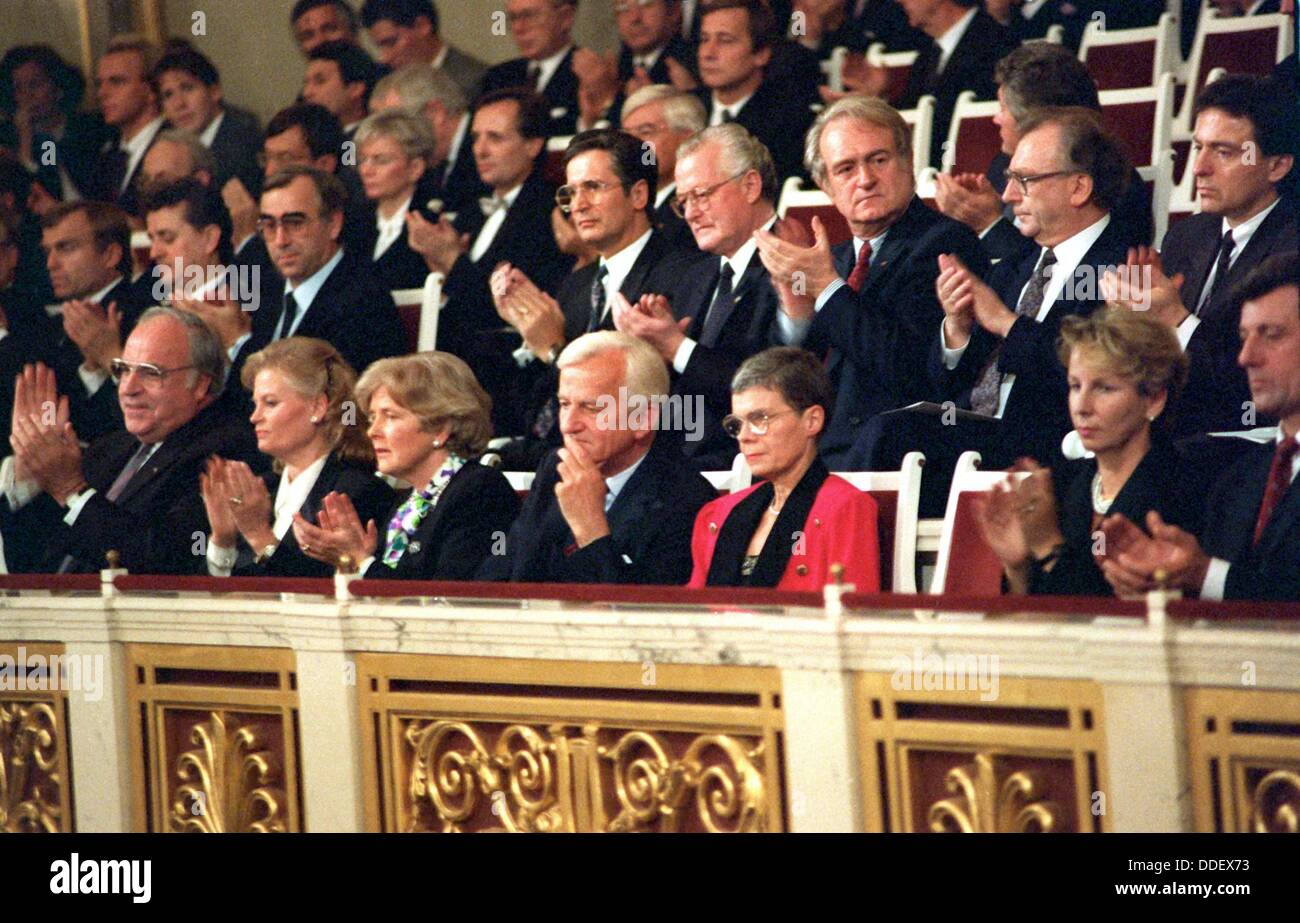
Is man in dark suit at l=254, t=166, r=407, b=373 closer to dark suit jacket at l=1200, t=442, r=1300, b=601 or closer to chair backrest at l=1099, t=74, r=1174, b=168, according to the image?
chair backrest at l=1099, t=74, r=1174, b=168

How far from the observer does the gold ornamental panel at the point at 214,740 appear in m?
3.71

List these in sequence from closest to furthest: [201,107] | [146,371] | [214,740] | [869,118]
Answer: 1. [214,740]
2. [869,118]
3. [146,371]
4. [201,107]

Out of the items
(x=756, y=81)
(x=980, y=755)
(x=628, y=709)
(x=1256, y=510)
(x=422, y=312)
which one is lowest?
(x=980, y=755)

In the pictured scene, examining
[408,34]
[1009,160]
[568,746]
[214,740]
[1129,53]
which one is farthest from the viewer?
[408,34]

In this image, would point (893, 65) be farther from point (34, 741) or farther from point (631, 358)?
point (34, 741)

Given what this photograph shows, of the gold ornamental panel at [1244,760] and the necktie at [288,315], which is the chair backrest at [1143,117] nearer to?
the gold ornamental panel at [1244,760]

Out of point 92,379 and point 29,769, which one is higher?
point 92,379

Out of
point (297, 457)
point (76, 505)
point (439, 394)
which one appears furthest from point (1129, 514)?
point (76, 505)

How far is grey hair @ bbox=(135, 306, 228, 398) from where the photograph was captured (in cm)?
484

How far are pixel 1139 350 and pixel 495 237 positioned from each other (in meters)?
2.06

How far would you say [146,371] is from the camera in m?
4.80

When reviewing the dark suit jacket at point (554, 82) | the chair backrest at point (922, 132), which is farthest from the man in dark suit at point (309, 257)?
the chair backrest at point (922, 132)

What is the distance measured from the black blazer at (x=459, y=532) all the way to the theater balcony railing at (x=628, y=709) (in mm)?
335
